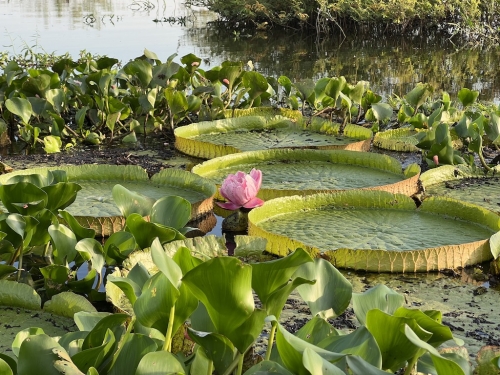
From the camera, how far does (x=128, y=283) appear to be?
1.42 metres

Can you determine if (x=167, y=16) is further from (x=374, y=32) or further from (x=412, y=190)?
(x=412, y=190)

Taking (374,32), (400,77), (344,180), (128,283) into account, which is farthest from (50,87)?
(374,32)

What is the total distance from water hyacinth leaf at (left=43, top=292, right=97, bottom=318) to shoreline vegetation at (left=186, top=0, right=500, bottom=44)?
438 inches

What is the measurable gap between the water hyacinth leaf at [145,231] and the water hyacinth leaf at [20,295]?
1.08 ft

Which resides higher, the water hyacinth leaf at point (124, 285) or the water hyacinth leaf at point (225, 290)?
the water hyacinth leaf at point (225, 290)

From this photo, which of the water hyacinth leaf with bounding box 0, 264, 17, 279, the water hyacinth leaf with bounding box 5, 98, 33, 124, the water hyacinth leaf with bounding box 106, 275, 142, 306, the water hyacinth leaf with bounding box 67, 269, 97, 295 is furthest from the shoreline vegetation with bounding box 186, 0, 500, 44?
the water hyacinth leaf with bounding box 106, 275, 142, 306

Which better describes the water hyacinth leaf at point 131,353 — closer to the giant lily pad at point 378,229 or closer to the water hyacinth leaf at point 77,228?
the water hyacinth leaf at point 77,228

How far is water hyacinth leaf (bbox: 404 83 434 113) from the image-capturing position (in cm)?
476

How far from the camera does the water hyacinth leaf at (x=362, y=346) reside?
1201 millimetres

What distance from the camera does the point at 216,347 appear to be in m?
1.31

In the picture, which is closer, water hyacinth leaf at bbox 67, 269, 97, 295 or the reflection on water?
water hyacinth leaf at bbox 67, 269, 97, 295

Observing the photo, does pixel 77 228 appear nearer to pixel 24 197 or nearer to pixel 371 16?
pixel 24 197

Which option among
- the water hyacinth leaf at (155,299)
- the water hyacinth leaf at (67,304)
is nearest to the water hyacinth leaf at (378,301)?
the water hyacinth leaf at (155,299)

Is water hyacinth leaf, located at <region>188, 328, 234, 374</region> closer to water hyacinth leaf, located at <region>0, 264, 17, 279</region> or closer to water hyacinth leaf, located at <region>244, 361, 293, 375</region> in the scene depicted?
water hyacinth leaf, located at <region>244, 361, 293, 375</region>
